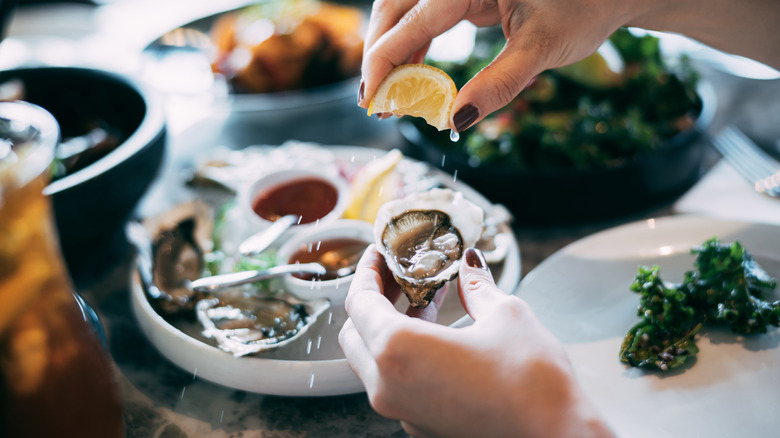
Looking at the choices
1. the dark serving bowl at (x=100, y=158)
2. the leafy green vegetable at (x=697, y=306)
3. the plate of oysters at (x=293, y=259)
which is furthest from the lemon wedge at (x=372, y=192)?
the leafy green vegetable at (x=697, y=306)

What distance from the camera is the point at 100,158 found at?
4.83ft

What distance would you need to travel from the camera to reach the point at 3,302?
567 mm

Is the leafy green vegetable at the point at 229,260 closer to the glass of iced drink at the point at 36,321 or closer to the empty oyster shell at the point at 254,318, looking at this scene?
the empty oyster shell at the point at 254,318

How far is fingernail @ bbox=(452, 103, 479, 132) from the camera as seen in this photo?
1.02 metres

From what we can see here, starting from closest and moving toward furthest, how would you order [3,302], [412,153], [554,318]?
[3,302] → [554,318] → [412,153]

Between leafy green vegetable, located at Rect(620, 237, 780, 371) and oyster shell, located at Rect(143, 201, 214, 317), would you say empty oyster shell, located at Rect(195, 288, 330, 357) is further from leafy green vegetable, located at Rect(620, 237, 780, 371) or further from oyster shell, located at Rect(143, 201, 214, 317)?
leafy green vegetable, located at Rect(620, 237, 780, 371)

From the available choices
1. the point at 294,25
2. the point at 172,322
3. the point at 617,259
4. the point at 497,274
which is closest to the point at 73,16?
the point at 294,25

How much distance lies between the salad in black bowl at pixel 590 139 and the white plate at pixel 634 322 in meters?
0.19

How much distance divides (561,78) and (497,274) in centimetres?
102

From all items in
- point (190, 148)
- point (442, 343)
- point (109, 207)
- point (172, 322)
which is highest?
point (442, 343)

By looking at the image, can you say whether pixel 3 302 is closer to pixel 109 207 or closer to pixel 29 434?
pixel 29 434

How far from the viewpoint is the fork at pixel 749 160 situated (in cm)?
153

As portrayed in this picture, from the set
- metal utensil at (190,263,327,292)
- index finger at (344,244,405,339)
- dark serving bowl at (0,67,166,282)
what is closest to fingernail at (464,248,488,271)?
index finger at (344,244,405,339)

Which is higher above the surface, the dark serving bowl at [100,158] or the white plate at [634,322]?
the dark serving bowl at [100,158]
